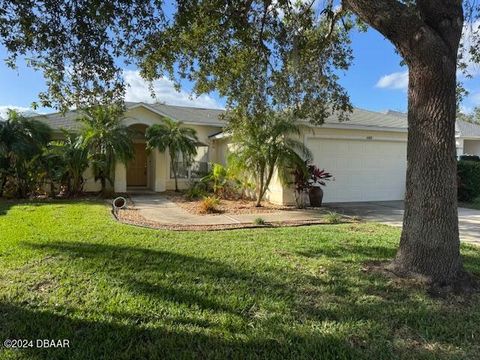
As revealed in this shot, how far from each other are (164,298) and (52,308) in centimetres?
125

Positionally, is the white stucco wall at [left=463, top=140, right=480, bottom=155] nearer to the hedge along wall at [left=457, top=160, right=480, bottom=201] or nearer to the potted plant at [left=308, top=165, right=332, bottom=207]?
the hedge along wall at [left=457, top=160, right=480, bottom=201]

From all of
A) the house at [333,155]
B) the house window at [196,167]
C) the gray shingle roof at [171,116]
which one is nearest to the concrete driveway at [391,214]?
the house at [333,155]

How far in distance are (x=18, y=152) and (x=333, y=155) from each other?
1174 cm

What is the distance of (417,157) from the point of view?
5.13 metres

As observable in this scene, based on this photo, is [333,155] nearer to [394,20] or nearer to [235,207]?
[235,207]

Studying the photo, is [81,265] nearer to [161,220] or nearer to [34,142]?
[161,220]

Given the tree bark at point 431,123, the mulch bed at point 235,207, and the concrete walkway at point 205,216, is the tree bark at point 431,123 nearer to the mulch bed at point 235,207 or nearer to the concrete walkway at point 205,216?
the concrete walkway at point 205,216

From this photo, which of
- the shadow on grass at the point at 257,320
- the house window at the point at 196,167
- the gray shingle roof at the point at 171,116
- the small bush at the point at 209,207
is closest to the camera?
the shadow on grass at the point at 257,320

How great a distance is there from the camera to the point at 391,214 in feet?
39.7

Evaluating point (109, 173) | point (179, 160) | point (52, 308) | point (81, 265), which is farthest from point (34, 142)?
point (52, 308)

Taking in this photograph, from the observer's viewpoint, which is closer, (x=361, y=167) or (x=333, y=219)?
(x=333, y=219)

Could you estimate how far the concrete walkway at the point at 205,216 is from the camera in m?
10.3

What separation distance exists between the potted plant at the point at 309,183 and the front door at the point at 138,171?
403 inches

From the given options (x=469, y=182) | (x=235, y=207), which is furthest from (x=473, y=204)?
(x=235, y=207)
